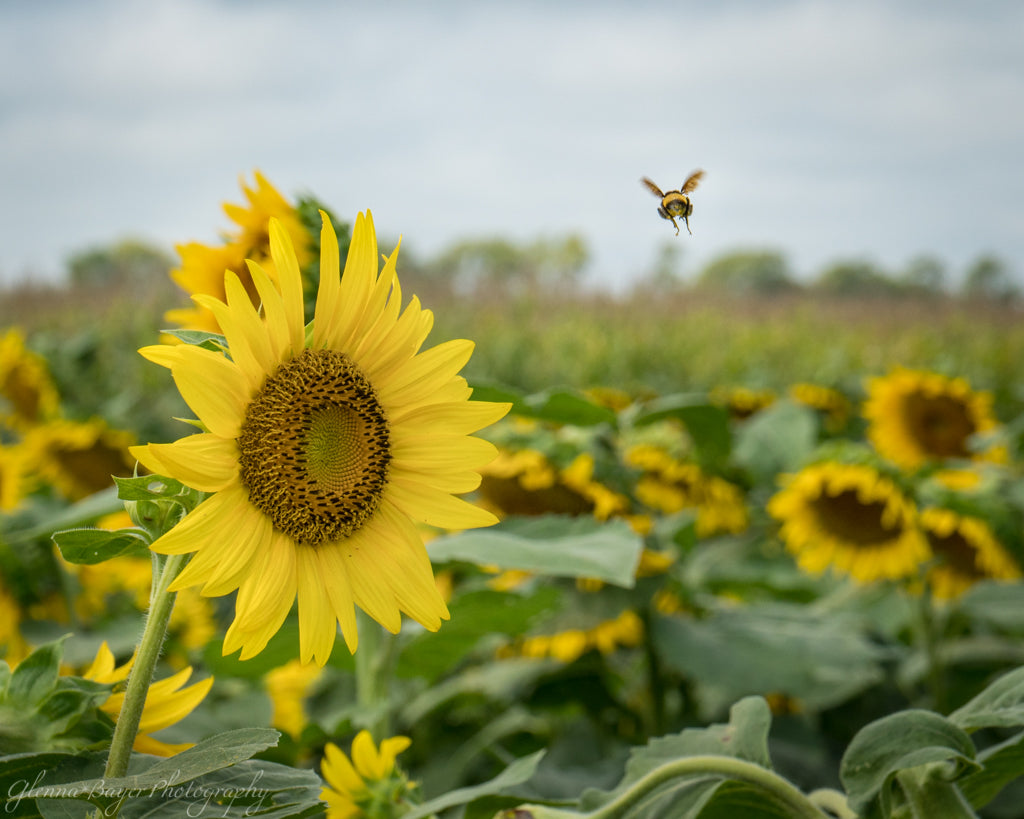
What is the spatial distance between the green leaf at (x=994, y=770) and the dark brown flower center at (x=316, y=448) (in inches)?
15.7

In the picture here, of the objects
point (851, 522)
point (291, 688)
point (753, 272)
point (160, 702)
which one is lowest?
point (291, 688)

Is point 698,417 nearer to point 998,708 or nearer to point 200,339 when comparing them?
point 998,708

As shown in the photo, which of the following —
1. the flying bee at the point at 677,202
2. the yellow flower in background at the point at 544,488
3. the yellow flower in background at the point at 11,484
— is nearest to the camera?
the flying bee at the point at 677,202

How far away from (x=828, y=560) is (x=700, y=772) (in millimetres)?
1222

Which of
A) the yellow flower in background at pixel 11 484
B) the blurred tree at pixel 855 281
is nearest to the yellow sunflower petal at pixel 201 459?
the yellow flower in background at pixel 11 484

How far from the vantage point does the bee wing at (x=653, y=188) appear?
534mm

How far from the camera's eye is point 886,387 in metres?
2.10

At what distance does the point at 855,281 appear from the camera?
966 centimetres

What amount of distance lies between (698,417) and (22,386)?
1.51 metres

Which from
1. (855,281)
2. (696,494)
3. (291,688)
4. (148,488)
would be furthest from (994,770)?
(855,281)

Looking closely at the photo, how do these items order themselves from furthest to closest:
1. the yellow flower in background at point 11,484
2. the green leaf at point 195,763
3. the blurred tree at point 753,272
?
the blurred tree at point 753,272
the yellow flower in background at point 11,484
the green leaf at point 195,763

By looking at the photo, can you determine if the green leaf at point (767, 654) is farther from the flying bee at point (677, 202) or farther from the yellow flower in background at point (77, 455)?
the yellow flower in background at point (77, 455)

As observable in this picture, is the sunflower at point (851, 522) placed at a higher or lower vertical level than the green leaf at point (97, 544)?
lower

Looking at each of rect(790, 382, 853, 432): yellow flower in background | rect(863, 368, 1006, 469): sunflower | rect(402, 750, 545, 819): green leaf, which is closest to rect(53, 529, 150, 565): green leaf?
rect(402, 750, 545, 819): green leaf
